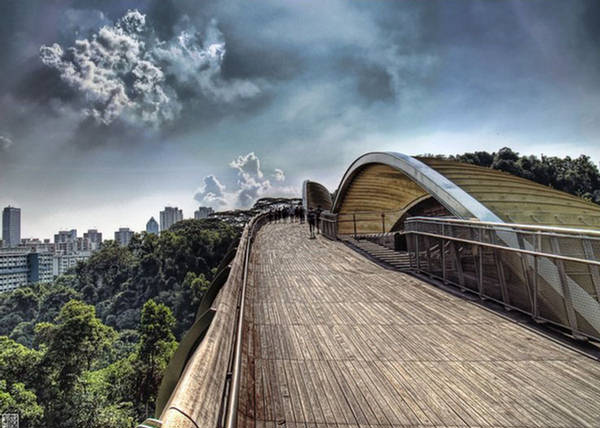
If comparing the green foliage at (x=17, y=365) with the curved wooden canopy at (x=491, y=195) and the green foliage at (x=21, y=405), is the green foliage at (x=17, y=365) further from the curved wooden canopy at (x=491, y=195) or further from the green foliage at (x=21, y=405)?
the curved wooden canopy at (x=491, y=195)

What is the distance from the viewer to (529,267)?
187 inches

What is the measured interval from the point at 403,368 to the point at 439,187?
25.6ft

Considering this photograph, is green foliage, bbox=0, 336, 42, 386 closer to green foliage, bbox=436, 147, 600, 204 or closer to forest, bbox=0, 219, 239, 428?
forest, bbox=0, 219, 239, 428

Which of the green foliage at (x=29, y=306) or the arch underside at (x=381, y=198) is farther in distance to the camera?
the green foliage at (x=29, y=306)

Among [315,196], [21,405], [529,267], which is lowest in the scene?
[21,405]

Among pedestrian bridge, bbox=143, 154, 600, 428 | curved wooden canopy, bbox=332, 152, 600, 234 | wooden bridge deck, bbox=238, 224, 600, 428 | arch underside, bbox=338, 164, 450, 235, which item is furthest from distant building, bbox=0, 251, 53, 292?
wooden bridge deck, bbox=238, 224, 600, 428

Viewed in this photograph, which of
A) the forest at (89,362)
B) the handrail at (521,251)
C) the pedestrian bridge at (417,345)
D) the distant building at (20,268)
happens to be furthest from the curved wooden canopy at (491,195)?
the distant building at (20,268)

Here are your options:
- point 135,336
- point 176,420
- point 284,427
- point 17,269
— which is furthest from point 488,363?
point 17,269

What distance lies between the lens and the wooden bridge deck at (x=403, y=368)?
255cm

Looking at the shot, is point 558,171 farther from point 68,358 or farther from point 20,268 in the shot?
point 20,268

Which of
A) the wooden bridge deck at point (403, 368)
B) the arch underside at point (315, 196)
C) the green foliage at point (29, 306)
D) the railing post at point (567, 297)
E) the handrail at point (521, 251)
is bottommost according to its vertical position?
the green foliage at point (29, 306)

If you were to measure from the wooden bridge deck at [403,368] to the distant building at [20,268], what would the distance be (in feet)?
666

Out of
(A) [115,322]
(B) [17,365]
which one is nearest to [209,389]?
(B) [17,365]

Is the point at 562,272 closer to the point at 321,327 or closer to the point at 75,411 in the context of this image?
the point at 321,327
